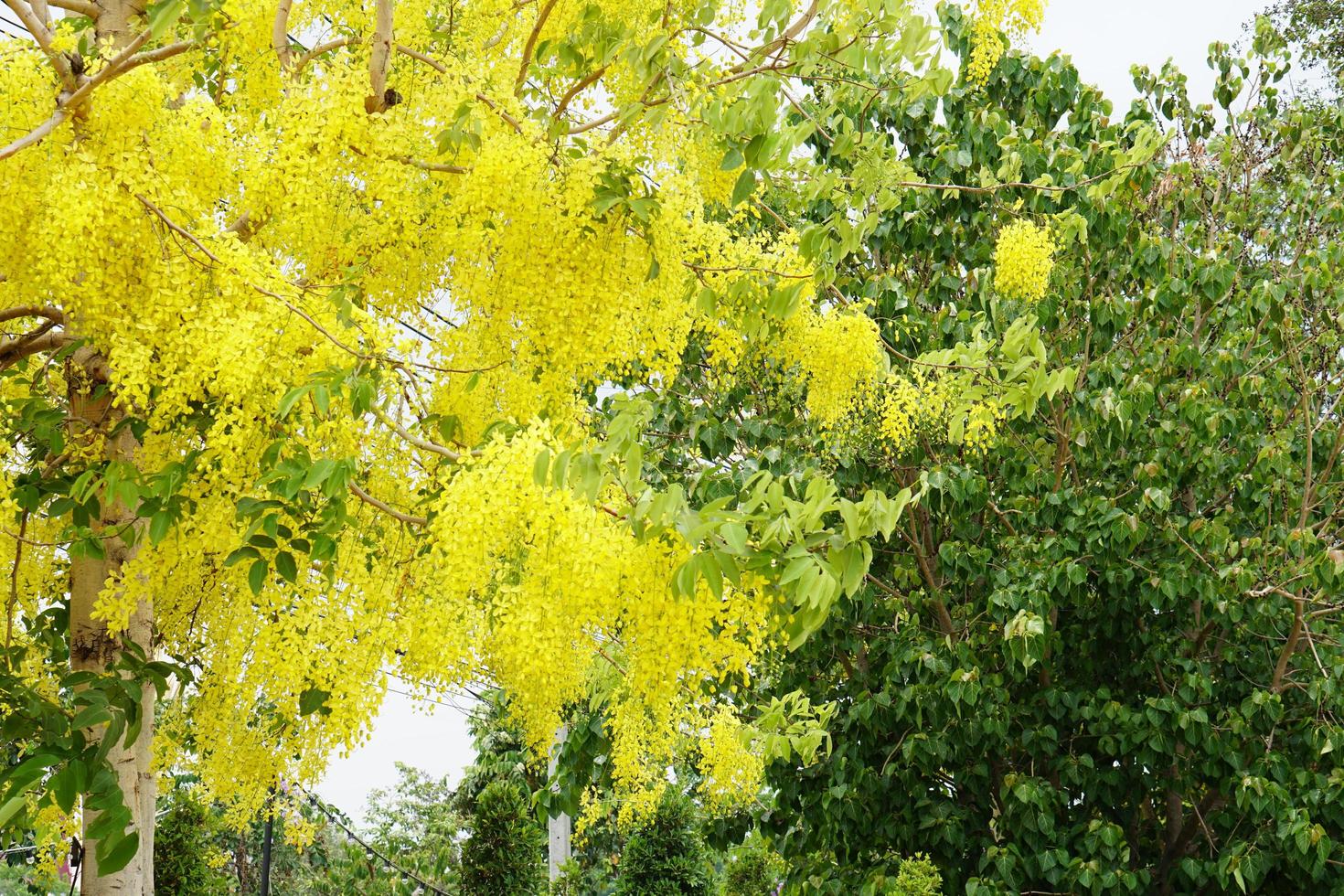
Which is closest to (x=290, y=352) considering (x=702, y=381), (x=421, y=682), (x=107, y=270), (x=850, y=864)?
(x=107, y=270)

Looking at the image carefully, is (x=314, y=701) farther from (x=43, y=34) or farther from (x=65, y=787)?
(x=43, y=34)

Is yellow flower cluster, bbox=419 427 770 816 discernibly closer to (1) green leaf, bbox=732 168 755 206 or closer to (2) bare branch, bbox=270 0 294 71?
(1) green leaf, bbox=732 168 755 206

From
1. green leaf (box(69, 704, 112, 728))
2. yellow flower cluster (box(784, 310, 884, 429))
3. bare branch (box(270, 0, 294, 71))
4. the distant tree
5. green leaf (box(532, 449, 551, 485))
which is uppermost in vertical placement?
the distant tree

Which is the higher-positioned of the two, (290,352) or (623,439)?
(290,352)

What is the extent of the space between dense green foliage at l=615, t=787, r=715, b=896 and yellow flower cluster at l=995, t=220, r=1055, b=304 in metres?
4.47

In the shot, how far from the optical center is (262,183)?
257 centimetres

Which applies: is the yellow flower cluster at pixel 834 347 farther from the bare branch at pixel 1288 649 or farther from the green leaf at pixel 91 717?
the bare branch at pixel 1288 649

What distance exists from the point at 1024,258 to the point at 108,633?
322cm

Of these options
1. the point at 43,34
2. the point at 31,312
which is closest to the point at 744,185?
the point at 43,34

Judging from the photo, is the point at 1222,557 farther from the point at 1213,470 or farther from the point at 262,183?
the point at 262,183

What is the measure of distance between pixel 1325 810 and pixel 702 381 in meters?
2.94

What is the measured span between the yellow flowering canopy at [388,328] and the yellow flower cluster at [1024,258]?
1.76m

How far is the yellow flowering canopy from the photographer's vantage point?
2.16 metres

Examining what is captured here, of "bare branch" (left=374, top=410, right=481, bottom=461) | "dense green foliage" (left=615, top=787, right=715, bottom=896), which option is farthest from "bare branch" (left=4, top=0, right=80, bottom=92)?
"dense green foliage" (left=615, top=787, right=715, bottom=896)
